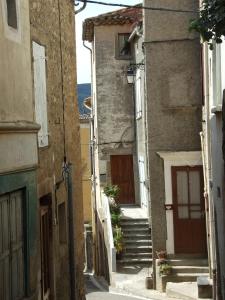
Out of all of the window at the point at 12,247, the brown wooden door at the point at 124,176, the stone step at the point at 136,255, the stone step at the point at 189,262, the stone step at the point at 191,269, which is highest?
the window at the point at 12,247

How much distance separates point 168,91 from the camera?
16.9m

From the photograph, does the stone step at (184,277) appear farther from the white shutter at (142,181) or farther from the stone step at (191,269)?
the white shutter at (142,181)

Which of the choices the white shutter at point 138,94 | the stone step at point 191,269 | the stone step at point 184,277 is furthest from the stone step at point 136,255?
the white shutter at point 138,94

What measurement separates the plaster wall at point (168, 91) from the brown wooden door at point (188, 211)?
0.40m

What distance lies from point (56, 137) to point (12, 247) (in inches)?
168

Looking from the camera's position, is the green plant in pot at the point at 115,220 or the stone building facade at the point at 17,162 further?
the green plant in pot at the point at 115,220

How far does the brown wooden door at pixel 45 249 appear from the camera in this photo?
31.5 ft

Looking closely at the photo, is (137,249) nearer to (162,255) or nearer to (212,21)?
(162,255)

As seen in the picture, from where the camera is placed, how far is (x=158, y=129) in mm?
16984

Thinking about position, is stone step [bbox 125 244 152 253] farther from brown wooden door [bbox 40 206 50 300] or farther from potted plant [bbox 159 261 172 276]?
brown wooden door [bbox 40 206 50 300]

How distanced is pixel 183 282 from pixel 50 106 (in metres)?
7.31

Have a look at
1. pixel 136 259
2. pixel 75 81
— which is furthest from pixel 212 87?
pixel 136 259

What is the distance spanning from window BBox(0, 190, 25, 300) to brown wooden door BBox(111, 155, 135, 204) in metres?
17.2

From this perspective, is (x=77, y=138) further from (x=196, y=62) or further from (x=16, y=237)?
(x=16, y=237)
